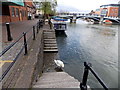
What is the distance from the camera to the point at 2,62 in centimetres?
312

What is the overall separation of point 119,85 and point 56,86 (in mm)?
4809

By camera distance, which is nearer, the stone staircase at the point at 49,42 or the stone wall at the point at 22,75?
the stone wall at the point at 22,75

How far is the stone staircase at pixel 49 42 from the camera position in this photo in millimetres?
8762

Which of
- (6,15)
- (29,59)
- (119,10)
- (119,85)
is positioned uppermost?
(119,10)

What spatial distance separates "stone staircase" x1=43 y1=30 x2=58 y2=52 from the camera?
28.7ft

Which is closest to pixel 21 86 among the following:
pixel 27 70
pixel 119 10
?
pixel 27 70

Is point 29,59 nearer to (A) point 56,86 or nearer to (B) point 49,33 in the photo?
(A) point 56,86

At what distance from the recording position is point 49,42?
30.6 ft

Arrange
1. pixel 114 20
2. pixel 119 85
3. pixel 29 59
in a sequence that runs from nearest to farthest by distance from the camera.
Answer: pixel 29 59
pixel 119 85
pixel 114 20

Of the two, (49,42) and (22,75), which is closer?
(22,75)

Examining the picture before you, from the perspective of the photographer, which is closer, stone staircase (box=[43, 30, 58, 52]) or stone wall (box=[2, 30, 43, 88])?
stone wall (box=[2, 30, 43, 88])

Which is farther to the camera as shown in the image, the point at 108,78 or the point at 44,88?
the point at 108,78

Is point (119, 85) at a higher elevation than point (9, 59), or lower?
lower

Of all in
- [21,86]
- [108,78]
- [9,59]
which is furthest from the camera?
[108,78]
